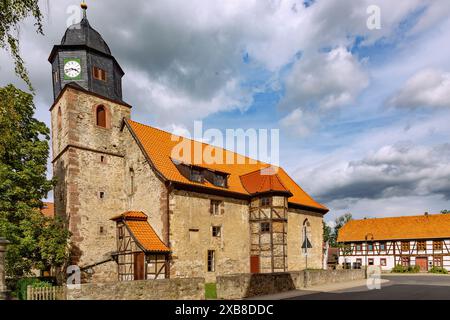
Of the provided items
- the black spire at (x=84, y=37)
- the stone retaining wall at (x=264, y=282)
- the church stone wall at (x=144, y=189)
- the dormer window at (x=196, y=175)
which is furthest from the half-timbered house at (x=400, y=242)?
the black spire at (x=84, y=37)

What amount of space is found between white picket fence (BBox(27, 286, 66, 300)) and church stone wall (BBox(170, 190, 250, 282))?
7921 millimetres

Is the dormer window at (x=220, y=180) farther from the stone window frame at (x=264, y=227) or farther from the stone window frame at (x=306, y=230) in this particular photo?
the stone window frame at (x=306, y=230)

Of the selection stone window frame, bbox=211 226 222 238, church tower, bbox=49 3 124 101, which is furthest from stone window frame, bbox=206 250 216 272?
church tower, bbox=49 3 124 101

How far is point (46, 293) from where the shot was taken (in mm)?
13688

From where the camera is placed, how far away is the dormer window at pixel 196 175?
77.4 feet

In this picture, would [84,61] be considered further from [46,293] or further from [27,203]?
[46,293]

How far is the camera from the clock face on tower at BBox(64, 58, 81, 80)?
23.5 meters

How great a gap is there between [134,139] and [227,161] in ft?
28.5

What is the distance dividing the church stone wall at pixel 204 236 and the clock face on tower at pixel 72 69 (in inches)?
392

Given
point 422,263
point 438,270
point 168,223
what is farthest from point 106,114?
point 422,263

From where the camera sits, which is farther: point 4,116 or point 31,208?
point 31,208
